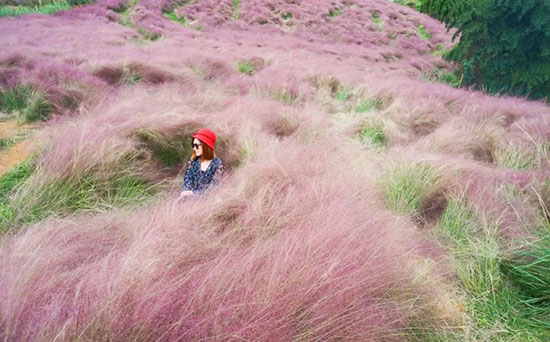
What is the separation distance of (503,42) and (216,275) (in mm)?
9629

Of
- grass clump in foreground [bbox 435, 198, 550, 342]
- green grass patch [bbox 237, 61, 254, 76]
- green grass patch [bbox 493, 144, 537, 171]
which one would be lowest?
green grass patch [bbox 237, 61, 254, 76]

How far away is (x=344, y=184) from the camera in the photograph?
215 cm

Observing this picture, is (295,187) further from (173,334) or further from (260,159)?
(173,334)

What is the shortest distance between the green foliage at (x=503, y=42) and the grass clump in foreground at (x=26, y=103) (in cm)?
967

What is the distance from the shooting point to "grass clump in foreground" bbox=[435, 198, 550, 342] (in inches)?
60.9

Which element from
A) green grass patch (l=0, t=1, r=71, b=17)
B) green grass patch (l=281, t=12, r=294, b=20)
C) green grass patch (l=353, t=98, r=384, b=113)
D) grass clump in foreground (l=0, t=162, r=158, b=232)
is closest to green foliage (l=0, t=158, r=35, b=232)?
grass clump in foreground (l=0, t=162, r=158, b=232)

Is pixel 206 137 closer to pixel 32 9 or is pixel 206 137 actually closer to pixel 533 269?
pixel 533 269

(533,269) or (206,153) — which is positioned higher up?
(206,153)

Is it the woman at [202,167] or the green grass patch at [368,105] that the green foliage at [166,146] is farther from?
the green grass patch at [368,105]

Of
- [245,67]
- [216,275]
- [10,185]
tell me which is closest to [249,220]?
[216,275]

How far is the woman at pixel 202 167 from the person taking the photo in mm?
2566

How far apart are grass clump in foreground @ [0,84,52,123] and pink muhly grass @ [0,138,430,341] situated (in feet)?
9.49

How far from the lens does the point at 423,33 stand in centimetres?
1786

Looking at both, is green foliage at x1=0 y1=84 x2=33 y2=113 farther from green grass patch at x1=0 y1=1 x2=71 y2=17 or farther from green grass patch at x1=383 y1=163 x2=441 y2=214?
green grass patch at x1=0 y1=1 x2=71 y2=17
